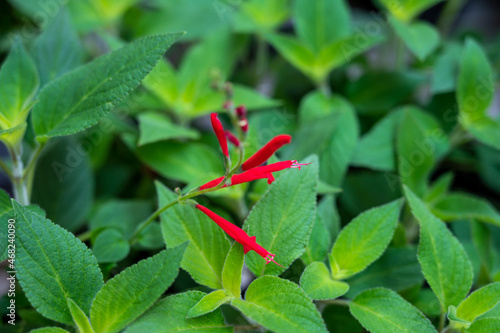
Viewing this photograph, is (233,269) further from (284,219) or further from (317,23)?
(317,23)

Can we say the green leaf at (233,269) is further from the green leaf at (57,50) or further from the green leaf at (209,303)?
the green leaf at (57,50)

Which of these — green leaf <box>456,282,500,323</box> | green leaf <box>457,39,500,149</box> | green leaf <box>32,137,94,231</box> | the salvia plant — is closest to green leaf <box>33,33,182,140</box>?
the salvia plant

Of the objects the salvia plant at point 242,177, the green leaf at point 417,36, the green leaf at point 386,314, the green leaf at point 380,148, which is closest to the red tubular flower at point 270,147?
the salvia plant at point 242,177

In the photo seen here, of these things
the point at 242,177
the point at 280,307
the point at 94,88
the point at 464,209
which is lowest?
the point at 464,209

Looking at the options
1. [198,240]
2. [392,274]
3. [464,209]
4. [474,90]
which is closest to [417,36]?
[474,90]

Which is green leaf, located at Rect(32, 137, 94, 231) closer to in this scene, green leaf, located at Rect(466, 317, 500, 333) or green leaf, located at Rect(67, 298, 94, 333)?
green leaf, located at Rect(67, 298, 94, 333)

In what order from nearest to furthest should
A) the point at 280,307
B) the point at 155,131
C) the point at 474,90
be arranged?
1. the point at 280,307
2. the point at 155,131
3. the point at 474,90
